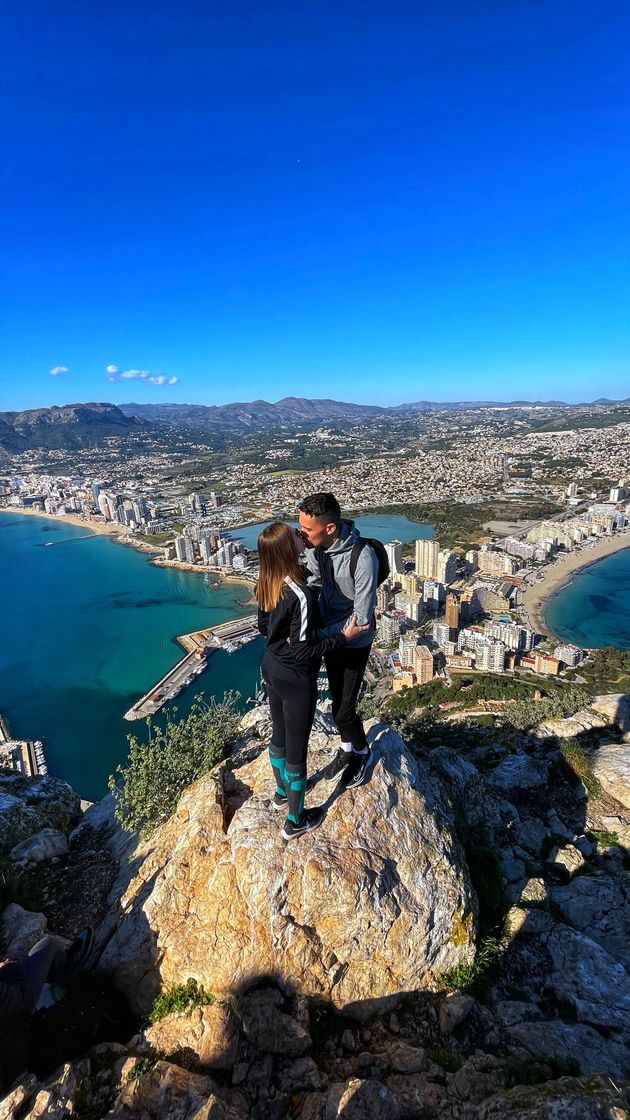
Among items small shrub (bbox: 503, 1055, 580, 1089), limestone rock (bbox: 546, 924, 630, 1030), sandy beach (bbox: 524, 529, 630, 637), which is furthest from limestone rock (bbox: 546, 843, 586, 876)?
sandy beach (bbox: 524, 529, 630, 637)

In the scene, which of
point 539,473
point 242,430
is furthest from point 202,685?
point 242,430

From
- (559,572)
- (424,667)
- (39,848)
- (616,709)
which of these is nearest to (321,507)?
(39,848)

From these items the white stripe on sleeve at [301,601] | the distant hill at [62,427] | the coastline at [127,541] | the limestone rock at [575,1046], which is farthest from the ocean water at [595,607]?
the distant hill at [62,427]

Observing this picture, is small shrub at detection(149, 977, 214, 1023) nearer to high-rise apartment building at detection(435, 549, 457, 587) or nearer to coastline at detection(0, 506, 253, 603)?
coastline at detection(0, 506, 253, 603)

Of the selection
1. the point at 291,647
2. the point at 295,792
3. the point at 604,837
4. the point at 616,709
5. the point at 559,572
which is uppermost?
the point at 291,647

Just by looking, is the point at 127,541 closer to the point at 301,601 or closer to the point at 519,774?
the point at 519,774

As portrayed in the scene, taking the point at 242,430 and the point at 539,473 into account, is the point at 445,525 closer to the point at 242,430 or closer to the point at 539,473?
the point at 539,473

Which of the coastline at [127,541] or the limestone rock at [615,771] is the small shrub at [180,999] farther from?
the coastline at [127,541]
